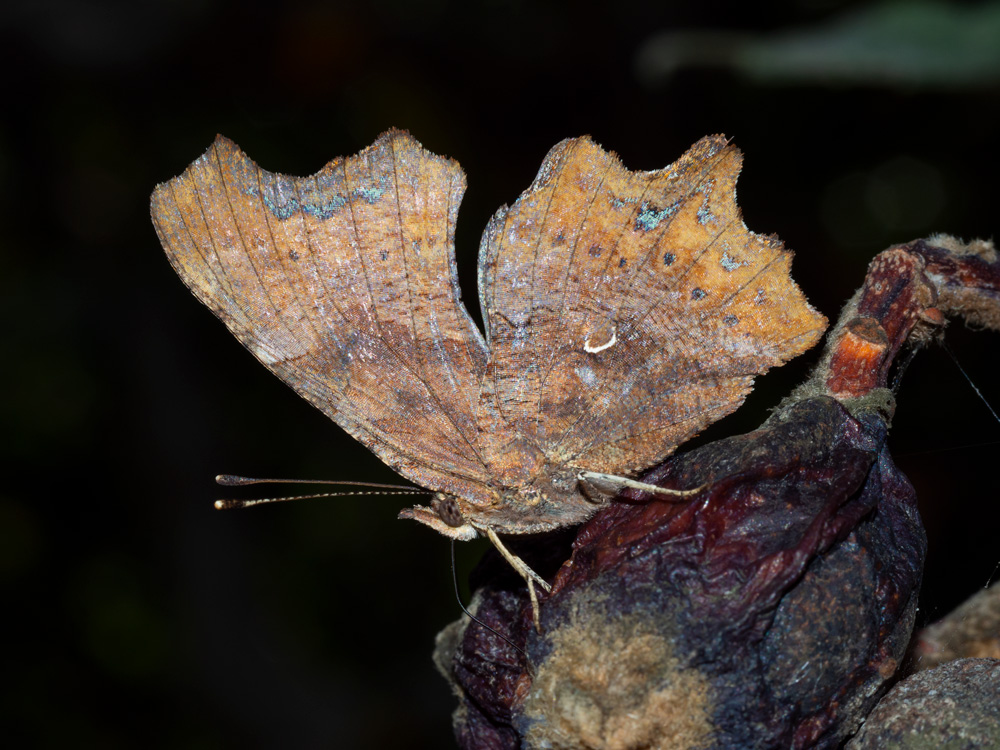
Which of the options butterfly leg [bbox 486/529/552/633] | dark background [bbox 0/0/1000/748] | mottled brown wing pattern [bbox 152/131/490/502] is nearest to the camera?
butterfly leg [bbox 486/529/552/633]

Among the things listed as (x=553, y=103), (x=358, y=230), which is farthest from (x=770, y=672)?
(x=553, y=103)

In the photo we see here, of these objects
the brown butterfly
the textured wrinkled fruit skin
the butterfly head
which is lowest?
the textured wrinkled fruit skin

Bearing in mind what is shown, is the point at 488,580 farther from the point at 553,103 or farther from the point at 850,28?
the point at 553,103

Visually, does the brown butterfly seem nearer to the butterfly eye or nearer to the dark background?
the butterfly eye

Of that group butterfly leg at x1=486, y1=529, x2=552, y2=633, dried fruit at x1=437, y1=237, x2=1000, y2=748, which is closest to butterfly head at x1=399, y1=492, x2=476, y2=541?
butterfly leg at x1=486, y1=529, x2=552, y2=633

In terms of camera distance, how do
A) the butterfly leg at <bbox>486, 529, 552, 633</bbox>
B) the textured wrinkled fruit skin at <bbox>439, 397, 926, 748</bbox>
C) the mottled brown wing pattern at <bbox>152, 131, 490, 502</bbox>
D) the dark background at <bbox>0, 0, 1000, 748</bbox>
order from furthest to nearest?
the dark background at <bbox>0, 0, 1000, 748</bbox>, the mottled brown wing pattern at <bbox>152, 131, 490, 502</bbox>, the butterfly leg at <bbox>486, 529, 552, 633</bbox>, the textured wrinkled fruit skin at <bbox>439, 397, 926, 748</bbox>

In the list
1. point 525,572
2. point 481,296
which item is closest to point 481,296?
point 481,296

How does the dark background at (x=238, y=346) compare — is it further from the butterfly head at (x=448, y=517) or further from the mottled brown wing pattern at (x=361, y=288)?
the butterfly head at (x=448, y=517)
